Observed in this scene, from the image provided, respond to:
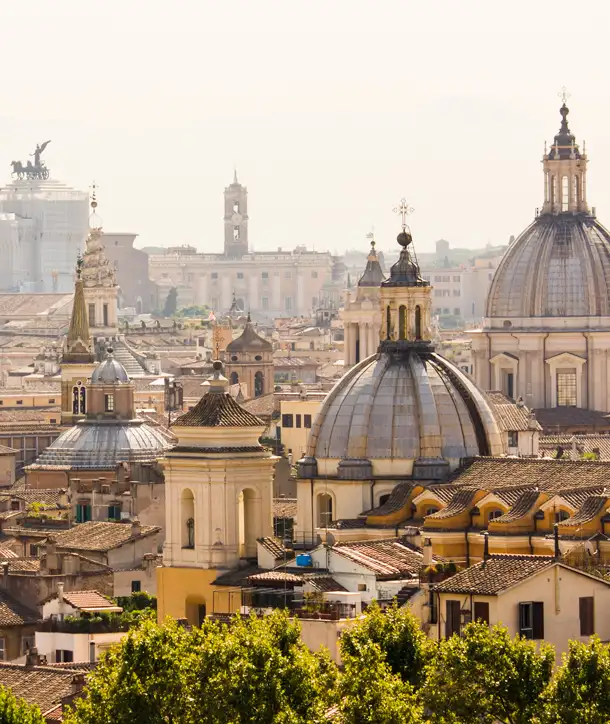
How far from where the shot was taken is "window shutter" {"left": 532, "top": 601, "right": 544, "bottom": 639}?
63031mm

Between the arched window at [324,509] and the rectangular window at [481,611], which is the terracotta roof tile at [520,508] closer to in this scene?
the arched window at [324,509]

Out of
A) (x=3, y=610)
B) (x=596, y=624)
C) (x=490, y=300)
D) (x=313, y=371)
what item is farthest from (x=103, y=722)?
(x=313, y=371)

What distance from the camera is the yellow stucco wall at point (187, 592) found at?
75.5m

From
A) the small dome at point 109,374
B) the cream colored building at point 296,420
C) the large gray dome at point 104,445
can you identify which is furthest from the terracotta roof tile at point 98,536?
the cream colored building at point 296,420

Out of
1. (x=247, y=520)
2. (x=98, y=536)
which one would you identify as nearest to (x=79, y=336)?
(x=98, y=536)

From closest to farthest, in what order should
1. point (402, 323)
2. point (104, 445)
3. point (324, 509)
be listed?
point (324, 509)
point (402, 323)
point (104, 445)

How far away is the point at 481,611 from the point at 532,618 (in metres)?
0.75

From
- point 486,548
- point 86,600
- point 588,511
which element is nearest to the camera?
point 486,548

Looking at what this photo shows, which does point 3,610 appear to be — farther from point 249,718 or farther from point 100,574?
point 249,718

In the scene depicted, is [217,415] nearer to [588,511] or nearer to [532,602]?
[588,511]

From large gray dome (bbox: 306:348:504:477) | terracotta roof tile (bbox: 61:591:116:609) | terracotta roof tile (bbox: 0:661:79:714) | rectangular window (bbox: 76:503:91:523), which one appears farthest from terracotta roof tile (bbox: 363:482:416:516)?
rectangular window (bbox: 76:503:91:523)

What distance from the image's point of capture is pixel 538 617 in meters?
63.1

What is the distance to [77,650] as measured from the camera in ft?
252

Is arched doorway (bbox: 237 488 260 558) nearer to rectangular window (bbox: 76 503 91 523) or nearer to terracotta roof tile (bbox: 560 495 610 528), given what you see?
terracotta roof tile (bbox: 560 495 610 528)
